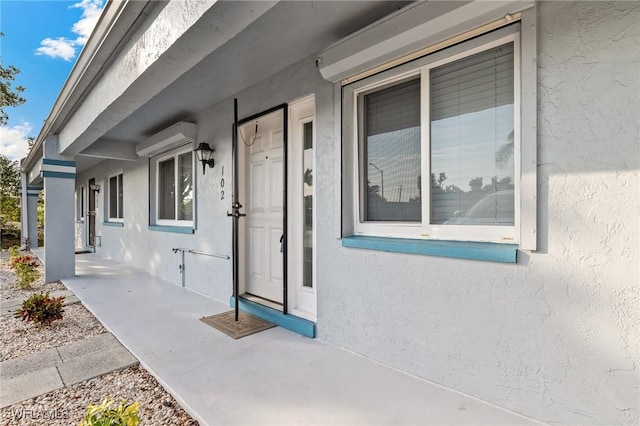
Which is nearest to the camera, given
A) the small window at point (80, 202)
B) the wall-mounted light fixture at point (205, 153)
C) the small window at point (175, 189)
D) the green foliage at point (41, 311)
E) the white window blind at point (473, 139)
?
the white window blind at point (473, 139)

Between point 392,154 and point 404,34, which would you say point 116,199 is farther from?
point 404,34

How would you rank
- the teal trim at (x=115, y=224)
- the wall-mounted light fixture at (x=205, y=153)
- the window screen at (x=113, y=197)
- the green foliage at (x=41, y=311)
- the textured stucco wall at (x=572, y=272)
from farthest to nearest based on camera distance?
the window screen at (x=113, y=197), the teal trim at (x=115, y=224), the wall-mounted light fixture at (x=205, y=153), the green foliage at (x=41, y=311), the textured stucco wall at (x=572, y=272)

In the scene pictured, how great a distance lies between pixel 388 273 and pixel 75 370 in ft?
7.94

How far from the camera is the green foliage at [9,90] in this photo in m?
10.6

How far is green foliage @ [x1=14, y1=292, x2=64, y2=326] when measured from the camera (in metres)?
3.27

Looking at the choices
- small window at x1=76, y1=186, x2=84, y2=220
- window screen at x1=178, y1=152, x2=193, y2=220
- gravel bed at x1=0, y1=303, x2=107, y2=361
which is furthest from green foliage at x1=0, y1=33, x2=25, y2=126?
gravel bed at x1=0, y1=303, x2=107, y2=361

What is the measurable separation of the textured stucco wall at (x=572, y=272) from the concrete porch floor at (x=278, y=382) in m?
0.26

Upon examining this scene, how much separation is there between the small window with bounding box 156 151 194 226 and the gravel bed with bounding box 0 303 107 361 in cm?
187

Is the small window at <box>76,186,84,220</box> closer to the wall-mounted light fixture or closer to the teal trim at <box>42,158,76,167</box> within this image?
the teal trim at <box>42,158,76,167</box>

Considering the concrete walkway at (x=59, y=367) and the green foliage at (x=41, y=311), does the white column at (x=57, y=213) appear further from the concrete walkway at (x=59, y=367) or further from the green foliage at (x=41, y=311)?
the concrete walkway at (x=59, y=367)

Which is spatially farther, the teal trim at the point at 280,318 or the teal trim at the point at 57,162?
the teal trim at the point at 57,162

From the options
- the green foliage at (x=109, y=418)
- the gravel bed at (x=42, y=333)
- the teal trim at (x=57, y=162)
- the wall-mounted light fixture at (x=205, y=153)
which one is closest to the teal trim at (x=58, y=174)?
the teal trim at (x=57, y=162)

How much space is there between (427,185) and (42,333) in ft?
12.6

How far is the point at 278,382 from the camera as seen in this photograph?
2164 mm
